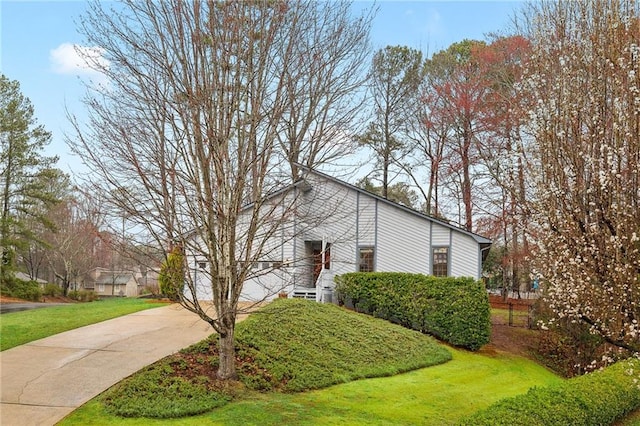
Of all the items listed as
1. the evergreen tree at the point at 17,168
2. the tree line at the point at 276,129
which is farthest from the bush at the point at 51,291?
the tree line at the point at 276,129

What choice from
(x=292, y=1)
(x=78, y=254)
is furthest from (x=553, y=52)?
(x=78, y=254)

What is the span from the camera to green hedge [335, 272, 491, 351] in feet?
42.4

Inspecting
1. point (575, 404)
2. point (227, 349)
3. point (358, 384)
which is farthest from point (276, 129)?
point (575, 404)

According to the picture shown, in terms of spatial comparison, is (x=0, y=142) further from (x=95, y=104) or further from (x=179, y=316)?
(x=95, y=104)

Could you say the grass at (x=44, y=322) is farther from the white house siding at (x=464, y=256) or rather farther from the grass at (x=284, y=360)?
the white house siding at (x=464, y=256)

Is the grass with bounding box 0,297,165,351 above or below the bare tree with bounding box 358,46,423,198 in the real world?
below

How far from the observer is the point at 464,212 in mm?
24766

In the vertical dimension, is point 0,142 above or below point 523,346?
above

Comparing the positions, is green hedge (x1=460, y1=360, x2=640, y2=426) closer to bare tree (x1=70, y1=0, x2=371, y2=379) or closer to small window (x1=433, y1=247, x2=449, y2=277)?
bare tree (x1=70, y1=0, x2=371, y2=379)

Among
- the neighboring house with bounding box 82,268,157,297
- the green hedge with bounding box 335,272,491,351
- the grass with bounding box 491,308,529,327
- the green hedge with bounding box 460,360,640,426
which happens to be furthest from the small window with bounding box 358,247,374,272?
the neighboring house with bounding box 82,268,157,297

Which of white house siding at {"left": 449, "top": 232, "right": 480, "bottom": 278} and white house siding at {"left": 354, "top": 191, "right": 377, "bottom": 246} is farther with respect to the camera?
white house siding at {"left": 354, "top": 191, "right": 377, "bottom": 246}

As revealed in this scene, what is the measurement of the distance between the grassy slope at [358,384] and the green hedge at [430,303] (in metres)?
0.66

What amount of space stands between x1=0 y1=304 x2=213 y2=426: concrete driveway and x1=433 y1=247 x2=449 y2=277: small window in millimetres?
8459

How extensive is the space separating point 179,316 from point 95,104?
7637 millimetres
